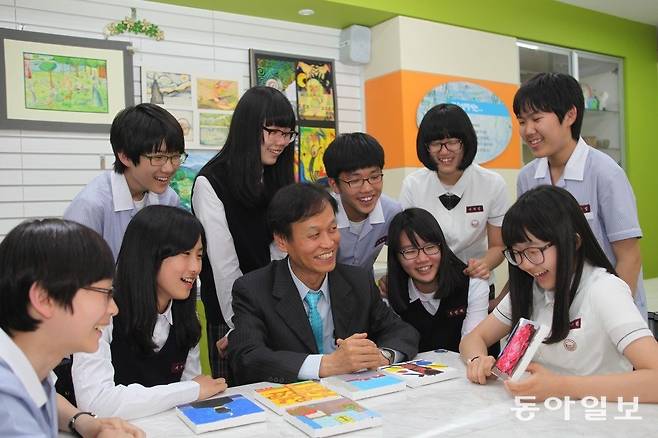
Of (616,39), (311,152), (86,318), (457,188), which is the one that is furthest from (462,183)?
(616,39)

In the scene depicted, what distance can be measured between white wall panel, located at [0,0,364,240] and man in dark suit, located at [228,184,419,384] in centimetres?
200

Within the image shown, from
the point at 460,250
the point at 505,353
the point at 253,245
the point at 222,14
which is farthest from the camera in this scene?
the point at 222,14

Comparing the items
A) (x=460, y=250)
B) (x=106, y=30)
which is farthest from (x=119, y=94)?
(x=460, y=250)

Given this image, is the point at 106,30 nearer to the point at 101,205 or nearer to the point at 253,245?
the point at 101,205

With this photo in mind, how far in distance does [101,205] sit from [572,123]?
71.6 inches

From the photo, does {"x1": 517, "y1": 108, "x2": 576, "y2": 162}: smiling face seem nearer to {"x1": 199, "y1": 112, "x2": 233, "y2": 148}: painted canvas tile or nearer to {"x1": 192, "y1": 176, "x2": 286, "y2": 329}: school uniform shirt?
{"x1": 192, "y1": 176, "x2": 286, "y2": 329}: school uniform shirt

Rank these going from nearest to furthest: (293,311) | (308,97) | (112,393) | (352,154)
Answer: (112,393) → (293,311) → (352,154) → (308,97)

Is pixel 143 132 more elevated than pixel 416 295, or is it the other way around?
pixel 143 132

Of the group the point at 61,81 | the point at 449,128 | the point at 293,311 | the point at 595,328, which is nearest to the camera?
the point at 595,328

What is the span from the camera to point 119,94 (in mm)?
3664

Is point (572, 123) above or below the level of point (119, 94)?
below

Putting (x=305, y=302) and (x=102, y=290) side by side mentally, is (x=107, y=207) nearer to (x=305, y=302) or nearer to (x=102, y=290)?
(x=305, y=302)

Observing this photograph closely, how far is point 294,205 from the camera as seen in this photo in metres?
2.02

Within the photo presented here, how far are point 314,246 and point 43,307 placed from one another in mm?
980
